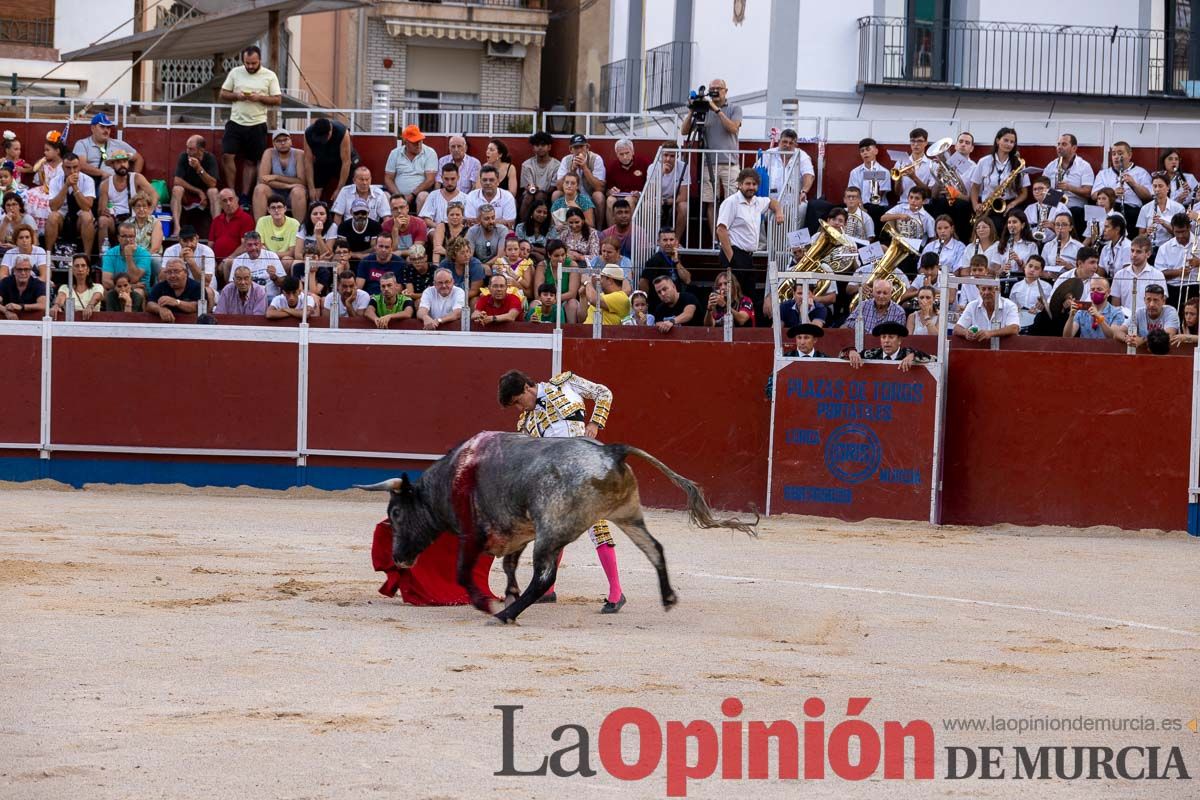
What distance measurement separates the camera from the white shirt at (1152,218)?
14220 mm

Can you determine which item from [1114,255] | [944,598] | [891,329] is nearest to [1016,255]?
[1114,255]

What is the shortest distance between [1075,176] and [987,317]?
259 centimetres

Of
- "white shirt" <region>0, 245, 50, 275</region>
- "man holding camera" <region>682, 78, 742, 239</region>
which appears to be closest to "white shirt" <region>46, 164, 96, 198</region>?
"white shirt" <region>0, 245, 50, 275</region>

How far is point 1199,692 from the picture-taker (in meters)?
6.61

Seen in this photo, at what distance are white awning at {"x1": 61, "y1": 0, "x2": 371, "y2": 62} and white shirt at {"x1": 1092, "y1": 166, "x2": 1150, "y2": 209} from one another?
340 inches

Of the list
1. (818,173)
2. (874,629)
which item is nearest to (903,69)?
(818,173)

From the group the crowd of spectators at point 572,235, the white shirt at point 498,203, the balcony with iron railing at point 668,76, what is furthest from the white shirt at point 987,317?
the balcony with iron railing at point 668,76

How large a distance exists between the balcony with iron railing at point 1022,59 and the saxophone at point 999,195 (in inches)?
236

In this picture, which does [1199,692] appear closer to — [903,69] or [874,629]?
[874,629]

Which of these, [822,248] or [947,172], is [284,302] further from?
[947,172]

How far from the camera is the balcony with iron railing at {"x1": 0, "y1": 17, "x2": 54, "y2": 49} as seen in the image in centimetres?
2617

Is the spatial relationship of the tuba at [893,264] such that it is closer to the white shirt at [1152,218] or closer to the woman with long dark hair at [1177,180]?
the white shirt at [1152,218]

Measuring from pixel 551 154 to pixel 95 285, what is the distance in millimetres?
4474

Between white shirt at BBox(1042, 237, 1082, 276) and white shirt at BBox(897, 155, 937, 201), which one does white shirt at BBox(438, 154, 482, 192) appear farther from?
white shirt at BBox(1042, 237, 1082, 276)
